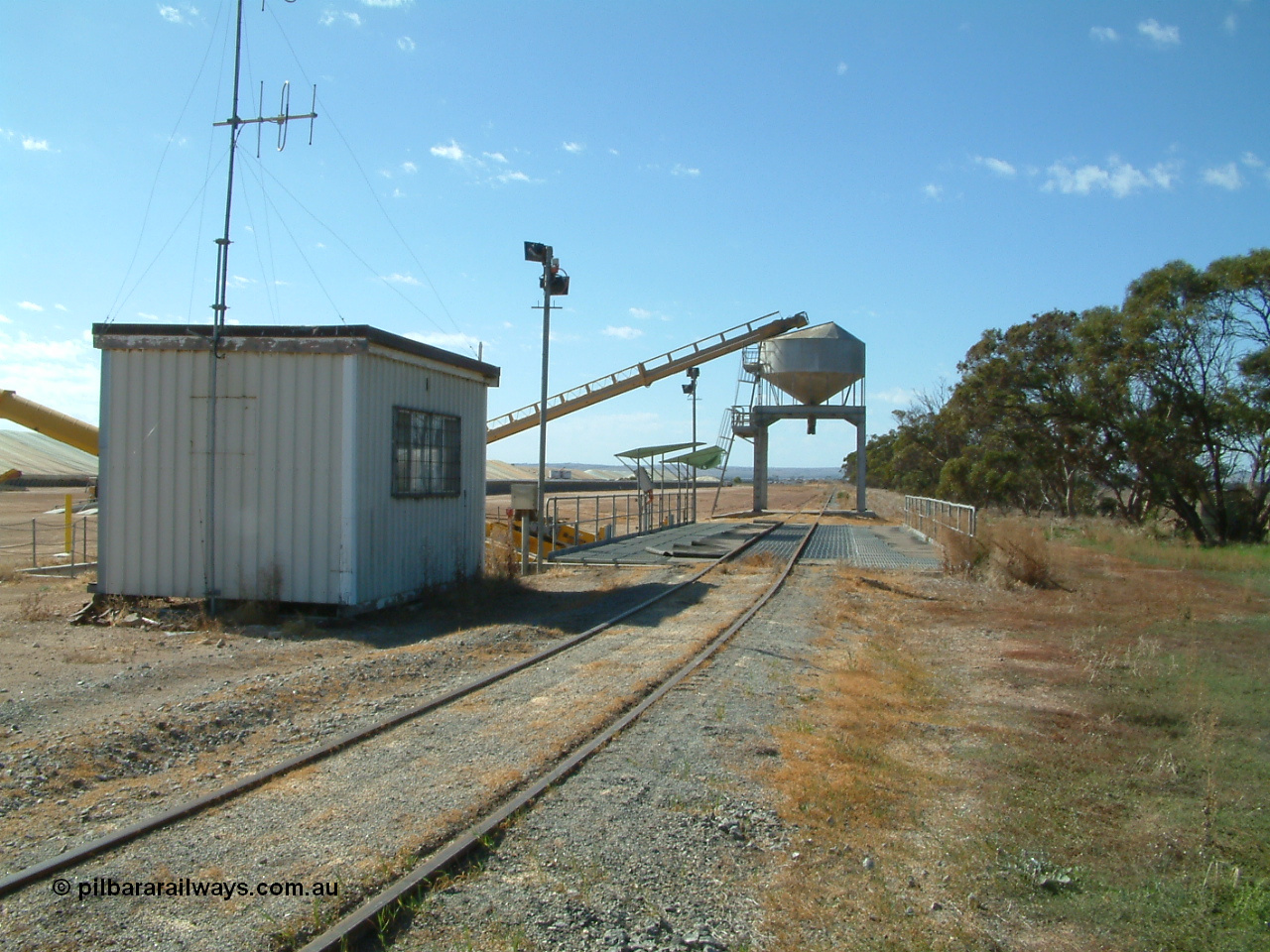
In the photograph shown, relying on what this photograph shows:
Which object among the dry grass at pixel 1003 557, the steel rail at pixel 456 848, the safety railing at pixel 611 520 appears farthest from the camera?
the safety railing at pixel 611 520

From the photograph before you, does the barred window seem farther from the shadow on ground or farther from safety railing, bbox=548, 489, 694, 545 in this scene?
safety railing, bbox=548, 489, 694, 545

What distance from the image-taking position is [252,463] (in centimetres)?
1233

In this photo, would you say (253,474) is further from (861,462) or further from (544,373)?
(861,462)

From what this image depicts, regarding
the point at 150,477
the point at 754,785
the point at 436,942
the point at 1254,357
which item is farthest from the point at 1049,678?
the point at 1254,357

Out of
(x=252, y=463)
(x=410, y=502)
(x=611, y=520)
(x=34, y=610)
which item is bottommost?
(x=34, y=610)

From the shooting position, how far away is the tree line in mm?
31359

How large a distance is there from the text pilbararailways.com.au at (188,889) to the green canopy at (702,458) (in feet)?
94.7

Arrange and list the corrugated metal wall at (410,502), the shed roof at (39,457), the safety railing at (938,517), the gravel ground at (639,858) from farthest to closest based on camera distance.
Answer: the shed roof at (39,457) < the safety railing at (938,517) < the corrugated metal wall at (410,502) < the gravel ground at (639,858)

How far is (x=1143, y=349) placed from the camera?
3250 centimetres

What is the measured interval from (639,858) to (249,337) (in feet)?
31.7

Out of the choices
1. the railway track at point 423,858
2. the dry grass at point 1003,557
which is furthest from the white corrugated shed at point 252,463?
the dry grass at point 1003,557

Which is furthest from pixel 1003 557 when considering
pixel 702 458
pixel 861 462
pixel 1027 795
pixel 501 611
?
pixel 861 462

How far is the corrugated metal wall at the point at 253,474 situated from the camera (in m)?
12.1

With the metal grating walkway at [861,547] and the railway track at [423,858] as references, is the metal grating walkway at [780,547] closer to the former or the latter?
the metal grating walkway at [861,547]
